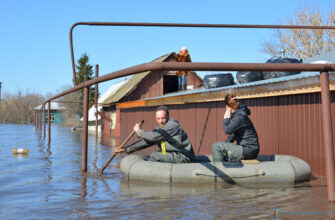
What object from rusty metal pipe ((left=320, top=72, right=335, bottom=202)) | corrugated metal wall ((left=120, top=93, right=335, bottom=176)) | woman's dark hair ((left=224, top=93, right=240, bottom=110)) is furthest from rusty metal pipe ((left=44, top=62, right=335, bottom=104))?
corrugated metal wall ((left=120, top=93, right=335, bottom=176))

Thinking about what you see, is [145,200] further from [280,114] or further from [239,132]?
[280,114]

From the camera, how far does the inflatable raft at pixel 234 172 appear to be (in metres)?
6.22

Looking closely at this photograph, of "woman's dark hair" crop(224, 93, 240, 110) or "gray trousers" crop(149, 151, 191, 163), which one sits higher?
"woman's dark hair" crop(224, 93, 240, 110)

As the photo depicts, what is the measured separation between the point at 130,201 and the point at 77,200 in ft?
2.69

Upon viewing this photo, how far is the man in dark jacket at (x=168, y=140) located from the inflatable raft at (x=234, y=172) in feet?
1.12

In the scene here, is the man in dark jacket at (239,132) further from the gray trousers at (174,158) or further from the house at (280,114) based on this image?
the house at (280,114)

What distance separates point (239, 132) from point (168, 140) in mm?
1366

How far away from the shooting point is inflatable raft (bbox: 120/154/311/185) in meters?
6.22

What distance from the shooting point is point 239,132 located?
21.7 ft

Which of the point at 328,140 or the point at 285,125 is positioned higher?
the point at 285,125

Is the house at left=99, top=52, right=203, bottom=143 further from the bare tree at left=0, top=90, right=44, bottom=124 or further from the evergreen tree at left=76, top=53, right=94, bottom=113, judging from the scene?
the bare tree at left=0, top=90, right=44, bottom=124

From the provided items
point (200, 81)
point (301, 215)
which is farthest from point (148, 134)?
point (200, 81)

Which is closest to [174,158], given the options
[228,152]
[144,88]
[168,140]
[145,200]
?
[168,140]

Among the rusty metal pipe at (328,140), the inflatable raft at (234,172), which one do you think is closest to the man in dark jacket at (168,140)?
the inflatable raft at (234,172)
